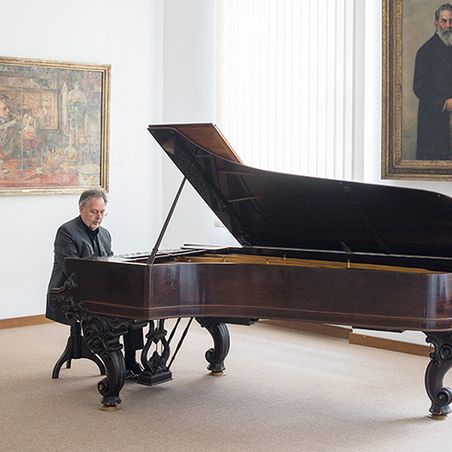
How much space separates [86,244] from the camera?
20.2 ft

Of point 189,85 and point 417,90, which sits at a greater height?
point 189,85

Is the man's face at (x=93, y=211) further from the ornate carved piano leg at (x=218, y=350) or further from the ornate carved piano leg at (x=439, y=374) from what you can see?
the ornate carved piano leg at (x=439, y=374)

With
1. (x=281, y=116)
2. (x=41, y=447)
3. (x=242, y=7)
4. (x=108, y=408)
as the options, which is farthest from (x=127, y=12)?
(x=41, y=447)

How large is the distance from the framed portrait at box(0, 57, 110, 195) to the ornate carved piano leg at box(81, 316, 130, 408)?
9.37 feet

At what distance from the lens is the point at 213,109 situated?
880cm

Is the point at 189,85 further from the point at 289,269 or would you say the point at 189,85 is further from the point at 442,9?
the point at 289,269

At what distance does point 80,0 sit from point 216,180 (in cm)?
344

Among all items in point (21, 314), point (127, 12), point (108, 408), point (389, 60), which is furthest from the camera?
point (127, 12)

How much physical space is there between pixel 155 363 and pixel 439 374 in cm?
178

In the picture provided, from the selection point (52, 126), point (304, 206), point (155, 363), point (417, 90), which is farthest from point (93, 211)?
point (417, 90)

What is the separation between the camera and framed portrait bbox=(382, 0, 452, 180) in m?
6.78

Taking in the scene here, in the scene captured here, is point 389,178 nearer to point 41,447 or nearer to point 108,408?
point 108,408

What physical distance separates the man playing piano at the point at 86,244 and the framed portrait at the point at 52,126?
1.85 metres

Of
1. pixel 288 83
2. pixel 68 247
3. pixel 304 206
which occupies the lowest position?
pixel 68 247
